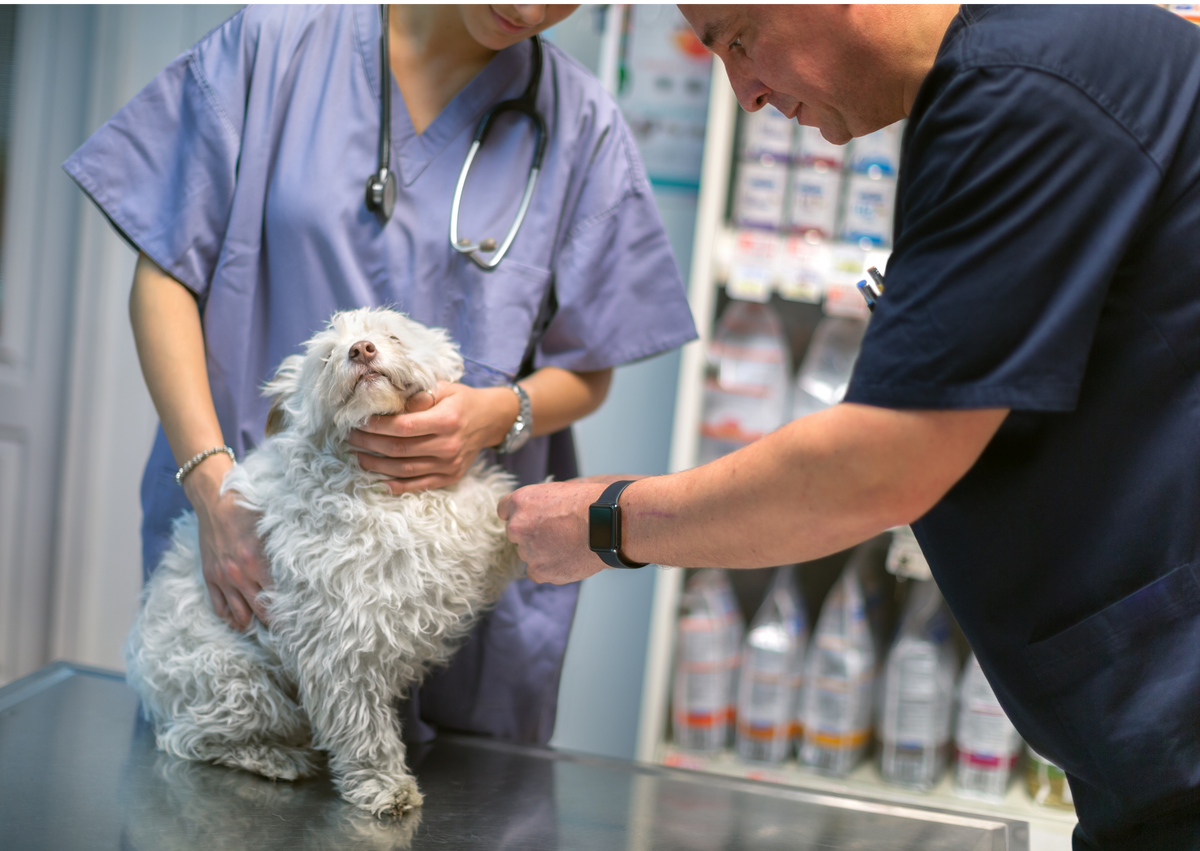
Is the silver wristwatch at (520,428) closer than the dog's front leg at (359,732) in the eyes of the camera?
No

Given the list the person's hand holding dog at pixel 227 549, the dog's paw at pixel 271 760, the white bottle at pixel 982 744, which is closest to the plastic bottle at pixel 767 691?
the white bottle at pixel 982 744

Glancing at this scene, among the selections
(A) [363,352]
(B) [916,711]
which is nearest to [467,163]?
(A) [363,352]

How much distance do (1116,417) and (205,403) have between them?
1044mm

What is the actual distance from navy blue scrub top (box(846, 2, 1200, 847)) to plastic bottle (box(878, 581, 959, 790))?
45.2 inches

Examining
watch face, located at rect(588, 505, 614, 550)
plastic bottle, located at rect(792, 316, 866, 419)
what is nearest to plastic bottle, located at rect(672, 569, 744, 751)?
plastic bottle, located at rect(792, 316, 866, 419)

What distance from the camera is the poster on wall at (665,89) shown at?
7.73 ft

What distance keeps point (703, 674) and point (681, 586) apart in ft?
0.67

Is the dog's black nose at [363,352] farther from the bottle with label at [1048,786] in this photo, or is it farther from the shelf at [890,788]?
the bottle with label at [1048,786]

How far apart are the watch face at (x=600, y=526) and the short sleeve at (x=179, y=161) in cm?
67

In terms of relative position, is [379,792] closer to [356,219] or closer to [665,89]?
[356,219]

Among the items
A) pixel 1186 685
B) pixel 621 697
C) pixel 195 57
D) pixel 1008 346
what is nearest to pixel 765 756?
pixel 621 697

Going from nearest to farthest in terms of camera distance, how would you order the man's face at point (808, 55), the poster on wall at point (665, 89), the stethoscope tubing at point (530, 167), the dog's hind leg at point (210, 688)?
the man's face at point (808, 55), the dog's hind leg at point (210, 688), the stethoscope tubing at point (530, 167), the poster on wall at point (665, 89)

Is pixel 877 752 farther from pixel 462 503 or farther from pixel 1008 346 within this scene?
pixel 1008 346

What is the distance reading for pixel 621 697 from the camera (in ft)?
8.39
